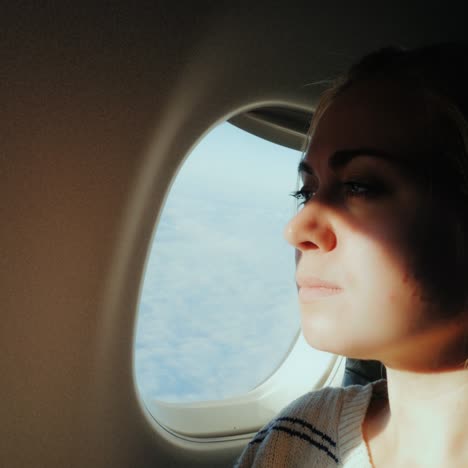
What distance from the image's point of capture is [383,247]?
0.73 m

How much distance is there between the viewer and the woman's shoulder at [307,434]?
3.22 feet

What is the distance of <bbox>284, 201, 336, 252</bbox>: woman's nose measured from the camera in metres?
0.77

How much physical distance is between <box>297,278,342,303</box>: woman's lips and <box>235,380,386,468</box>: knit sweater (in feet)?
1.14

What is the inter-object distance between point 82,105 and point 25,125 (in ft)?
0.37

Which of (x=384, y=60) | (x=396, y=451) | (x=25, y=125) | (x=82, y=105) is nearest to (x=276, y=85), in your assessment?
(x=384, y=60)

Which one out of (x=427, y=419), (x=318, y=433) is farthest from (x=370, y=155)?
(x=318, y=433)

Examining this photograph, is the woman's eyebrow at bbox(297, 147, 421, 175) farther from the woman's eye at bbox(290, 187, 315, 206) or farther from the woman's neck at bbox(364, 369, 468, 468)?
the woman's neck at bbox(364, 369, 468, 468)

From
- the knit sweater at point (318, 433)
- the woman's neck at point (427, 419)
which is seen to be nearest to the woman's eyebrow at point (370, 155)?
the woman's neck at point (427, 419)

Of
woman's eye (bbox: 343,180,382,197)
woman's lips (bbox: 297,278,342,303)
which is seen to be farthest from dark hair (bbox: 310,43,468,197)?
woman's lips (bbox: 297,278,342,303)

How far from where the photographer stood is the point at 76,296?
3.30 feet

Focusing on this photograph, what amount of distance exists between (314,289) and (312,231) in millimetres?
94

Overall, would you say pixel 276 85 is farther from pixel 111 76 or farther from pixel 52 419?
pixel 52 419

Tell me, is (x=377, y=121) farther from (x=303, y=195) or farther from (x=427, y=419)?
(x=427, y=419)

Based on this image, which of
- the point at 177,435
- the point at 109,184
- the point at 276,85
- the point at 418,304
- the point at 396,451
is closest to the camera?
the point at 418,304
